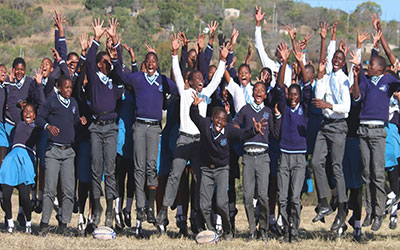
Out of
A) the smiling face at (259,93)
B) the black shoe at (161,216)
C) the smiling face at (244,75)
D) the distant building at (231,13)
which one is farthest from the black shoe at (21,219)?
the distant building at (231,13)

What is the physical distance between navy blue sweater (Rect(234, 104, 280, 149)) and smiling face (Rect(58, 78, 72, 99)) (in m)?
2.92

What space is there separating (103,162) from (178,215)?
178 cm

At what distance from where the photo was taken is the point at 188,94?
41.6 ft

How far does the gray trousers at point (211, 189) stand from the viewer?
12.2 metres

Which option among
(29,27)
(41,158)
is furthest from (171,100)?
(29,27)

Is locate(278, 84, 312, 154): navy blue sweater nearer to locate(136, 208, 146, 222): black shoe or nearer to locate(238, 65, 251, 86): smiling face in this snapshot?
locate(238, 65, 251, 86): smiling face

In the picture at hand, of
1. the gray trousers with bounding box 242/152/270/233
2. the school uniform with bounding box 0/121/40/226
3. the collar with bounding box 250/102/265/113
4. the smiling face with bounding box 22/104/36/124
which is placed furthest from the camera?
the smiling face with bounding box 22/104/36/124

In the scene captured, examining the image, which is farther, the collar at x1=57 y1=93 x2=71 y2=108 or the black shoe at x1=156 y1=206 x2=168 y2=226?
the black shoe at x1=156 y1=206 x2=168 y2=226

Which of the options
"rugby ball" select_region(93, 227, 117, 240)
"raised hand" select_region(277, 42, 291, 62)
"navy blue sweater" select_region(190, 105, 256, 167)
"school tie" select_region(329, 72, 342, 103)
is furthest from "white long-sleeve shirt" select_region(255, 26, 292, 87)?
"rugby ball" select_region(93, 227, 117, 240)

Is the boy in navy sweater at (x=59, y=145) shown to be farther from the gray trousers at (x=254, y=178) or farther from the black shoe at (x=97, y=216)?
the gray trousers at (x=254, y=178)

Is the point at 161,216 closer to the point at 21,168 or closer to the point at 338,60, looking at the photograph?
the point at 21,168

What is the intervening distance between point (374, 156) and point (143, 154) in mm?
3990

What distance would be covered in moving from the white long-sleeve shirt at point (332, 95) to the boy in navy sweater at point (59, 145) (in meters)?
4.34

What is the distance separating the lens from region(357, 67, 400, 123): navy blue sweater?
40.7ft
